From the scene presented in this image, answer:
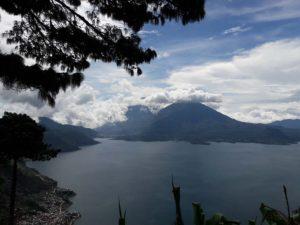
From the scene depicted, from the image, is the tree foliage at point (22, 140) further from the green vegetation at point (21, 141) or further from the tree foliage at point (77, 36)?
the tree foliage at point (77, 36)

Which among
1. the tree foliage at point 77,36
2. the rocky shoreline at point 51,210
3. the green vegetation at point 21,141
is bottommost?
the rocky shoreline at point 51,210

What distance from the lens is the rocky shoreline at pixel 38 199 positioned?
118500mm

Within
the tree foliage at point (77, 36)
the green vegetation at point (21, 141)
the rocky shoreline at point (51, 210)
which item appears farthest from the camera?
the rocky shoreline at point (51, 210)

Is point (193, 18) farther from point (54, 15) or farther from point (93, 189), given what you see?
point (93, 189)

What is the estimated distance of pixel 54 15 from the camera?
1141 centimetres

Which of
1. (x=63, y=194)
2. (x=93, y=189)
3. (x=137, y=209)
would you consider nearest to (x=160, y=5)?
(x=137, y=209)

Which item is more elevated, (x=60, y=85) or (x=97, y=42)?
(x=97, y=42)

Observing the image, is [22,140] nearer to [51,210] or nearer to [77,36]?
[77,36]

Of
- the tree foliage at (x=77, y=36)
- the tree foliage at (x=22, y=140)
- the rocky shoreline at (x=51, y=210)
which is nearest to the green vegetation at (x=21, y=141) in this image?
the tree foliage at (x=22, y=140)

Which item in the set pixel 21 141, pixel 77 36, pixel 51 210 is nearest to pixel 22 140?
pixel 21 141

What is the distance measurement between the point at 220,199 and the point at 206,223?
15156 cm

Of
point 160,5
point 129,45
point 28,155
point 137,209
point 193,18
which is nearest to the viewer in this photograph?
point 193,18

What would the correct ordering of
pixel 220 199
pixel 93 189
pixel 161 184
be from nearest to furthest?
pixel 220 199
pixel 93 189
pixel 161 184

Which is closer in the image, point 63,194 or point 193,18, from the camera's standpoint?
point 193,18
